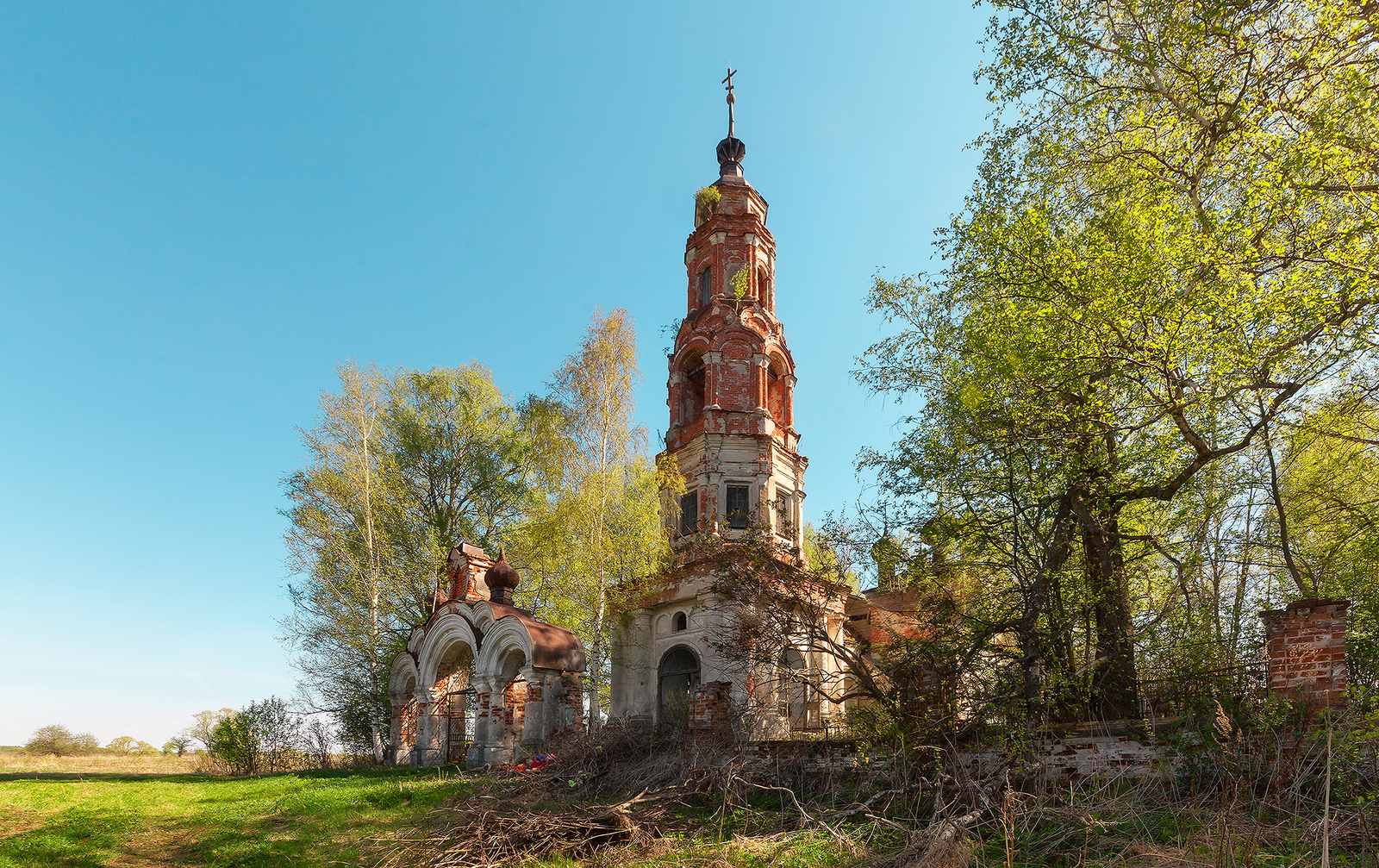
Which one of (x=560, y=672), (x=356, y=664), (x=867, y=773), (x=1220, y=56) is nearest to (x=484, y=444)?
(x=356, y=664)

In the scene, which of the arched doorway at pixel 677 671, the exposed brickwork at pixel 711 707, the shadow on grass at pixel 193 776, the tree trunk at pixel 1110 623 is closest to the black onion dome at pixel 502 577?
the shadow on grass at pixel 193 776

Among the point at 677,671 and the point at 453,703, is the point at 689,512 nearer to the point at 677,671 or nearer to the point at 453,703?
the point at 677,671

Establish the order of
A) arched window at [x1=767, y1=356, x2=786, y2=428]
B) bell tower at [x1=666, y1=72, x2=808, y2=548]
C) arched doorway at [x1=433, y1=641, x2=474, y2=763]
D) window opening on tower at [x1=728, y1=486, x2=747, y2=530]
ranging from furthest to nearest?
arched window at [x1=767, y1=356, x2=786, y2=428] → bell tower at [x1=666, y1=72, x2=808, y2=548] → window opening on tower at [x1=728, y1=486, x2=747, y2=530] → arched doorway at [x1=433, y1=641, x2=474, y2=763]

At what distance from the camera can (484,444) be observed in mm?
27156

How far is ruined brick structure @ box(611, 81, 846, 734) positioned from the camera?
19.8 metres

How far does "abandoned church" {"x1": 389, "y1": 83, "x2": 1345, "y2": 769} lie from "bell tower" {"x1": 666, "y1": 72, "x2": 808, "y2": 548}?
0.05m

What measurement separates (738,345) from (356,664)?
1394 cm

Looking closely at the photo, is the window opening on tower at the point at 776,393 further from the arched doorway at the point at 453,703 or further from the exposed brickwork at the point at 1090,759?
the exposed brickwork at the point at 1090,759

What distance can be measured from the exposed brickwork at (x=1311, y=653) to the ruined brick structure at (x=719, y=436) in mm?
10282

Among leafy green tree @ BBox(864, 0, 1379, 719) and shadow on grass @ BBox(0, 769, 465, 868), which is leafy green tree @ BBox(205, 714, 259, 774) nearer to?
shadow on grass @ BBox(0, 769, 465, 868)

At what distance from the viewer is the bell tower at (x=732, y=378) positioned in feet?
70.7

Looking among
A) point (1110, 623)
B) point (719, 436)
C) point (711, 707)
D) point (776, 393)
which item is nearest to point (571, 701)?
point (711, 707)

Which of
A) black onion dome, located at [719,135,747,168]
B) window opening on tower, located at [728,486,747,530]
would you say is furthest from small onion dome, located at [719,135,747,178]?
window opening on tower, located at [728,486,747,530]

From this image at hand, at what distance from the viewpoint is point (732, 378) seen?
886 inches
